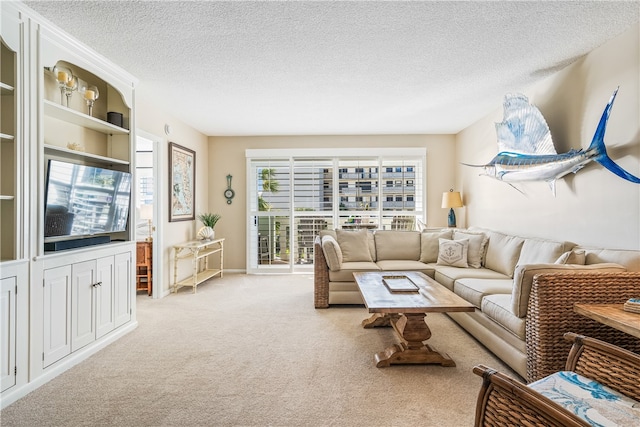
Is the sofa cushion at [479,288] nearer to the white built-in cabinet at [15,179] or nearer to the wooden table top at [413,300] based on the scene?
the wooden table top at [413,300]

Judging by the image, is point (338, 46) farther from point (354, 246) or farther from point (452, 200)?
point (452, 200)

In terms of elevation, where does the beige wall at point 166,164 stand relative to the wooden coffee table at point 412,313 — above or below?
above

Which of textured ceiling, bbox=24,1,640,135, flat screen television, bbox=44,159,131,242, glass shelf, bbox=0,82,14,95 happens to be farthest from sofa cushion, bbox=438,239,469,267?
glass shelf, bbox=0,82,14,95

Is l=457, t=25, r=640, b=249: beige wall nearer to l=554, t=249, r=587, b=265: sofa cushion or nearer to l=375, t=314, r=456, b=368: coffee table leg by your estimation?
l=554, t=249, r=587, b=265: sofa cushion

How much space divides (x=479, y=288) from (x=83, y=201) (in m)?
3.41

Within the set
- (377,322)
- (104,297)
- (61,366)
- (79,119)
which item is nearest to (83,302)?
(104,297)

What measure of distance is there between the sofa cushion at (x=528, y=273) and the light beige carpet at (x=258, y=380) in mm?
586

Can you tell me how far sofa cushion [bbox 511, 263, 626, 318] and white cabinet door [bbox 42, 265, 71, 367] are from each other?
323cm

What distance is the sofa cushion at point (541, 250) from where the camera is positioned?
2.80m

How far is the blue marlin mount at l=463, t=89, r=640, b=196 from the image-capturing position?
8.46ft

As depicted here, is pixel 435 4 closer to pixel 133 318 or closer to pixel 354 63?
pixel 354 63

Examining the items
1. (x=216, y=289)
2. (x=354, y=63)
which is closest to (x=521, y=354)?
(x=354, y=63)

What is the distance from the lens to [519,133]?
3414 millimetres

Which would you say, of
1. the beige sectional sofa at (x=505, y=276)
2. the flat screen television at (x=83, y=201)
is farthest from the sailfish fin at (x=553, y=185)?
the flat screen television at (x=83, y=201)
